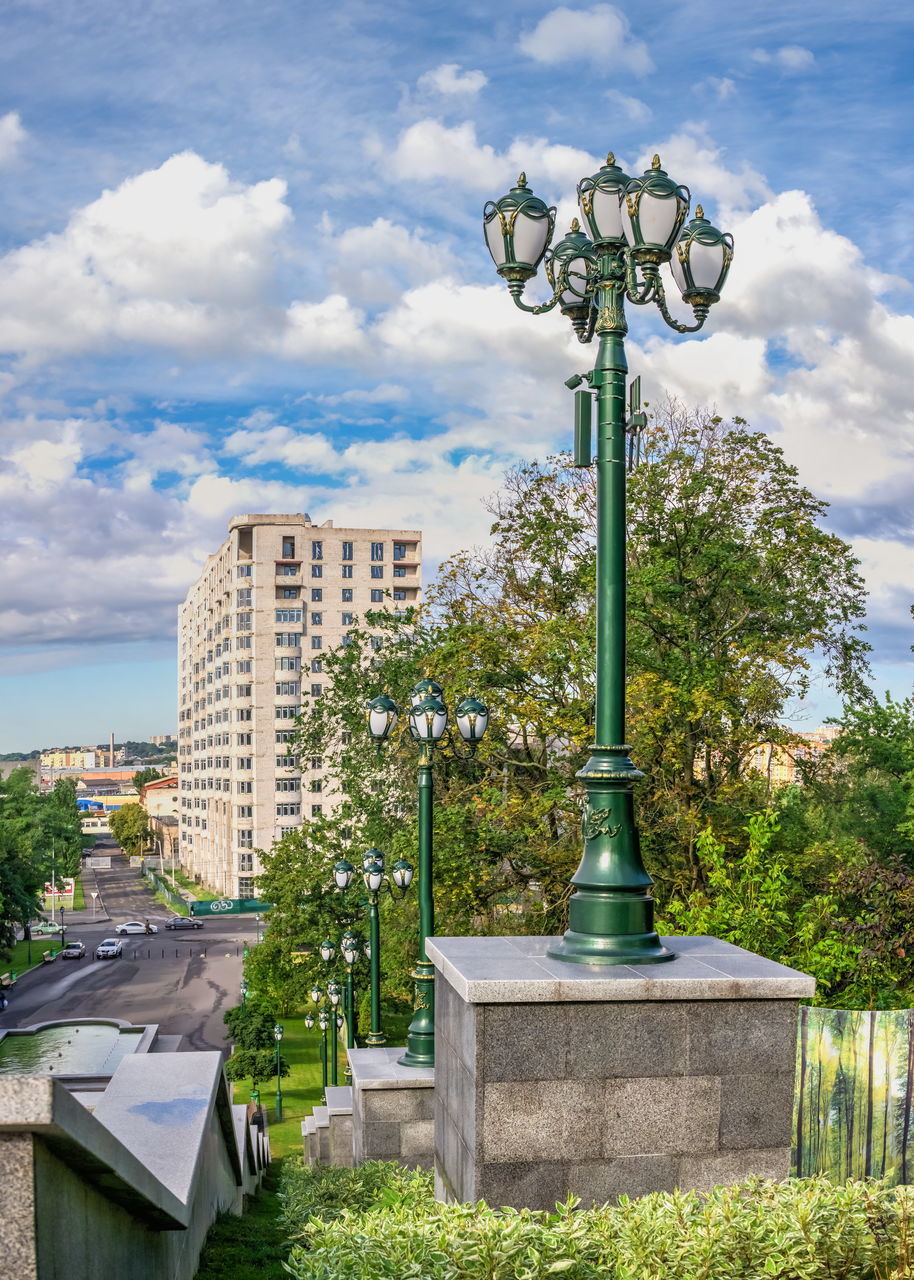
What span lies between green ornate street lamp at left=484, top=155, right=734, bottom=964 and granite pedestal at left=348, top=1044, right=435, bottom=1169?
14.4ft

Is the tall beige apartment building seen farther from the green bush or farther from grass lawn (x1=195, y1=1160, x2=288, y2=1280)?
the green bush

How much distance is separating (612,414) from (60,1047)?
31.5 m

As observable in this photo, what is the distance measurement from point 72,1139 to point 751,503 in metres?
21.1

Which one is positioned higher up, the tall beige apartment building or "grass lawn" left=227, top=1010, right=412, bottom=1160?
the tall beige apartment building

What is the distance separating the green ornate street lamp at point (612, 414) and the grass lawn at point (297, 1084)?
83.1 feet

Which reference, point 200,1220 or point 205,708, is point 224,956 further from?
point 200,1220

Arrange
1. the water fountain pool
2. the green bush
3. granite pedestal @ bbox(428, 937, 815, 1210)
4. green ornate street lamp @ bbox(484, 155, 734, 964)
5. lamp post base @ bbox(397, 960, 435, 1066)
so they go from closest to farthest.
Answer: the green bush
granite pedestal @ bbox(428, 937, 815, 1210)
green ornate street lamp @ bbox(484, 155, 734, 964)
lamp post base @ bbox(397, 960, 435, 1066)
the water fountain pool

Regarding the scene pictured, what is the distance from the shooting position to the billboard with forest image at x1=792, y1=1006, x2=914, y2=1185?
7.52m

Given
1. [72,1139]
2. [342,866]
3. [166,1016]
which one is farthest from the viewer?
[166,1016]

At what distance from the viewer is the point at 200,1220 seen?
796cm

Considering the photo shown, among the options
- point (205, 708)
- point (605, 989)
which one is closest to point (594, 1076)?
point (605, 989)

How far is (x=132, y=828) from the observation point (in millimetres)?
142125

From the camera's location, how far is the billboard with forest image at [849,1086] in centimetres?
752

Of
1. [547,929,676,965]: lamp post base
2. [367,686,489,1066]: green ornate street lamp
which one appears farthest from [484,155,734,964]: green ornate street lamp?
[367,686,489,1066]: green ornate street lamp
